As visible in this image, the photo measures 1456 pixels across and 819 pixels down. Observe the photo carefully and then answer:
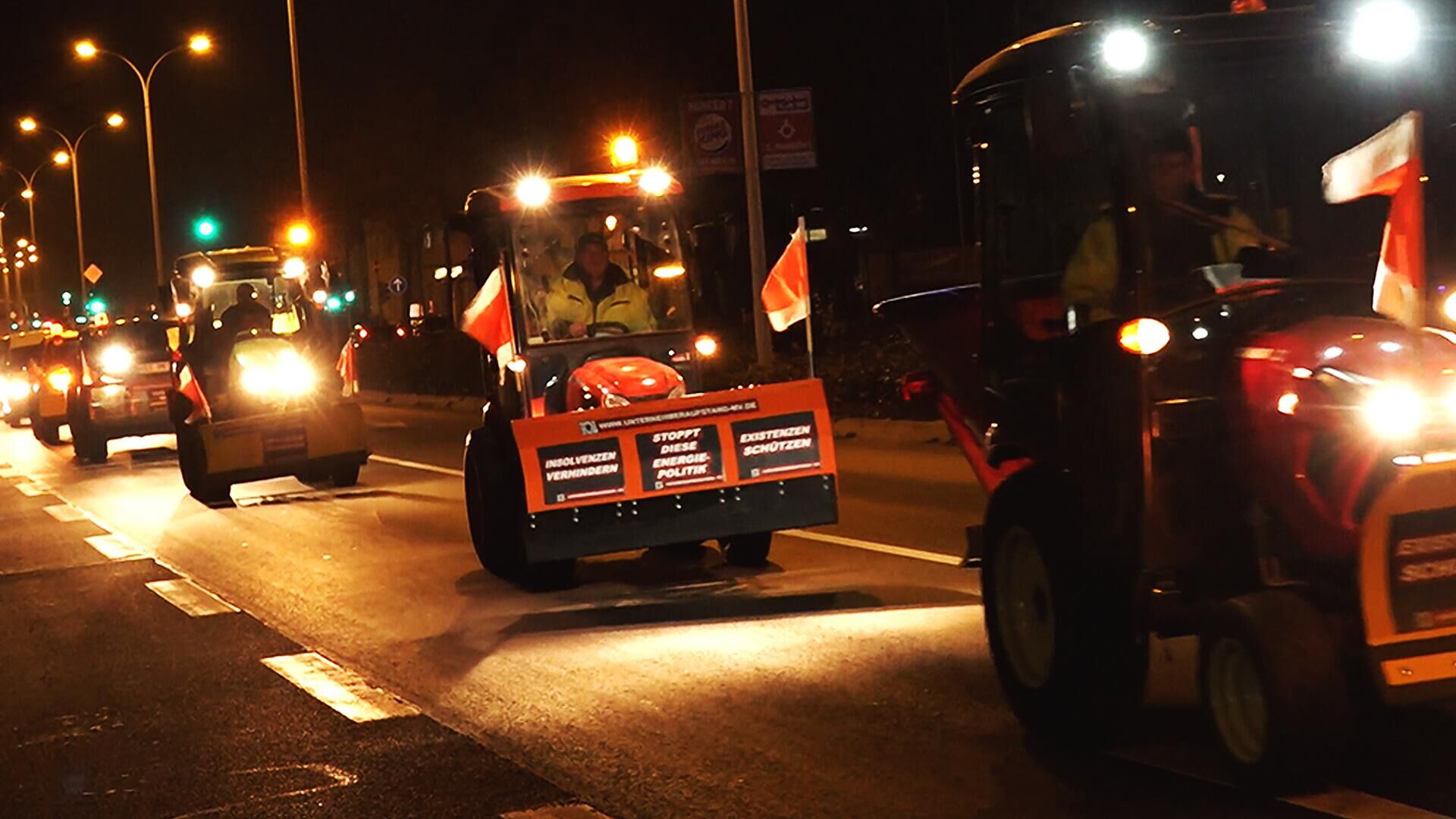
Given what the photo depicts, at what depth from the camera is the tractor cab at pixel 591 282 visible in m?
13.1

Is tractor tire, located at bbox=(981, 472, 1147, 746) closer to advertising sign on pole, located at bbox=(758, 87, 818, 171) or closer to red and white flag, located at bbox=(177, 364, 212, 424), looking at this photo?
red and white flag, located at bbox=(177, 364, 212, 424)

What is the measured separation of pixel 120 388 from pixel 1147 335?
23324 millimetres

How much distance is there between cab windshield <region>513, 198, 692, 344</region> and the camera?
1313cm

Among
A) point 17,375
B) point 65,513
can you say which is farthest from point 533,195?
point 17,375

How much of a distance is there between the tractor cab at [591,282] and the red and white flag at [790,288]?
66 centimetres

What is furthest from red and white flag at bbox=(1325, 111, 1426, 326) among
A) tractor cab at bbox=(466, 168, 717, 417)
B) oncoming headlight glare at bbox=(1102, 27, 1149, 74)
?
tractor cab at bbox=(466, 168, 717, 417)

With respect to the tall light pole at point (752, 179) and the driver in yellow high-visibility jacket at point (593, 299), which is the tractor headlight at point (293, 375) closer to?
the tall light pole at point (752, 179)

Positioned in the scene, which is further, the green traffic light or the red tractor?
the green traffic light

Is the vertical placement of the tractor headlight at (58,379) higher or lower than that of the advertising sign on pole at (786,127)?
lower

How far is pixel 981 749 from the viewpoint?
24.5 ft

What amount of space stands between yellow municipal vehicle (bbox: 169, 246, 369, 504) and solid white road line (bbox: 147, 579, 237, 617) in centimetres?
597

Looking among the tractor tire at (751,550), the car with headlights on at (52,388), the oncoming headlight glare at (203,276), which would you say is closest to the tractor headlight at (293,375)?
the oncoming headlight glare at (203,276)

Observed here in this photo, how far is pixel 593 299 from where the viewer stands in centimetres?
1330

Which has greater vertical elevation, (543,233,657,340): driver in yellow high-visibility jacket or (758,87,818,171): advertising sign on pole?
(758,87,818,171): advertising sign on pole
